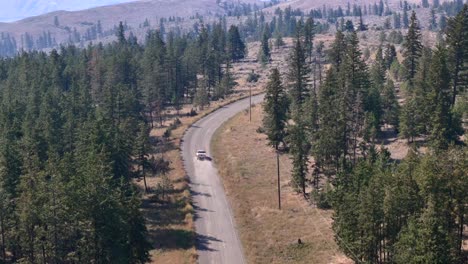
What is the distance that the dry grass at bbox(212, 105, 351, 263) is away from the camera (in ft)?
171

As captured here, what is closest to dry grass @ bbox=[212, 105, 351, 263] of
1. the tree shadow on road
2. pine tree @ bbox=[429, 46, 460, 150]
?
the tree shadow on road

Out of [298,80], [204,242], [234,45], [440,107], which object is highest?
[234,45]

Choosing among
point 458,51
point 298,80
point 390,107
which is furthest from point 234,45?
point 458,51

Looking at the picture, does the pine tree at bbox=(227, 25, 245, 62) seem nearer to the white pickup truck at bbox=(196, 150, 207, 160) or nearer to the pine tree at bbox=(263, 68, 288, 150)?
the white pickup truck at bbox=(196, 150, 207, 160)

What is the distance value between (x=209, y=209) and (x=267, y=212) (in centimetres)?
753

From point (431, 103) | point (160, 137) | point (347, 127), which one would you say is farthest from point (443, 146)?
point (160, 137)

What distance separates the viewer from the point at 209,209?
64.8 metres

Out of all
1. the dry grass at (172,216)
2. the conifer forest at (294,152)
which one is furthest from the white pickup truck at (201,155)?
the conifer forest at (294,152)

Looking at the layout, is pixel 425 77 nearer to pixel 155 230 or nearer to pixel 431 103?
pixel 431 103

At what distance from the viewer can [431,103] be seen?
66375 millimetres

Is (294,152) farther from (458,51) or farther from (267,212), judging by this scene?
(458,51)

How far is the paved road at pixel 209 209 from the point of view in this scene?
5406 cm

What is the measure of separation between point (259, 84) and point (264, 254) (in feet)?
294

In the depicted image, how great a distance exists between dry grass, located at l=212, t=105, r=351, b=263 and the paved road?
1070 mm
